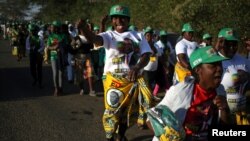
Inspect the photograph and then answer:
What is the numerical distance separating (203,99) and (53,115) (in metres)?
6.07

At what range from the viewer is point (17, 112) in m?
9.20

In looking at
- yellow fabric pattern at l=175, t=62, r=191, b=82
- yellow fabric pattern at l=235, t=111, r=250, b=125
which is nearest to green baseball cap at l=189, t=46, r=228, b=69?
A: yellow fabric pattern at l=235, t=111, r=250, b=125

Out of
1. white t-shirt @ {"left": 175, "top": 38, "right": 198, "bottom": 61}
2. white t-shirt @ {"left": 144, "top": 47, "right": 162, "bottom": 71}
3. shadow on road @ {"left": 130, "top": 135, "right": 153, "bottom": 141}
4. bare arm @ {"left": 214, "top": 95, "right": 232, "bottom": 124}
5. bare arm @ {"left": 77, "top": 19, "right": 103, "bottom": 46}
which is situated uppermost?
bare arm @ {"left": 77, "top": 19, "right": 103, "bottom": 46}

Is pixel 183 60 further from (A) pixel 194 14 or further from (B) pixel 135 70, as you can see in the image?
(A) pixel 194 14

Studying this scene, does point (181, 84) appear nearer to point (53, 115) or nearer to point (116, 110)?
point (116, 110)

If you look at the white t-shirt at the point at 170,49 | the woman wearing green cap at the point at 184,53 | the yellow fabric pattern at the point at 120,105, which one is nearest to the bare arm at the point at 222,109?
the yellow fabric pattern at the point at 120,105

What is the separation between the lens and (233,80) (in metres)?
5.42

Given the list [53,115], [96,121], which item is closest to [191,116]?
[96,121]

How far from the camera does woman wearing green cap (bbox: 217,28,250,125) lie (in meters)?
5.32

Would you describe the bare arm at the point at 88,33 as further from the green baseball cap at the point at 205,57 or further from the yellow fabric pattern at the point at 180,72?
the yellow fabric pattern at the point at 180,72

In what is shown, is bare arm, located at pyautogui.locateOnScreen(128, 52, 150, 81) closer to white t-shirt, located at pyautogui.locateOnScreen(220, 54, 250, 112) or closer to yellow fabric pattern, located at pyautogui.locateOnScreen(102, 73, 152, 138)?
yellow fabric pattern, located at pyautogui.locateOnScreen(102, 73, 152, 138)

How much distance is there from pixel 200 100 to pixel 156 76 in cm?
746

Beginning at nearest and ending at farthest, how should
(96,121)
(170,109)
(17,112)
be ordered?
(170,109) < (96,121) < (17,112)

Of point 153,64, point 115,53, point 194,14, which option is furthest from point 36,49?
point 115,53
